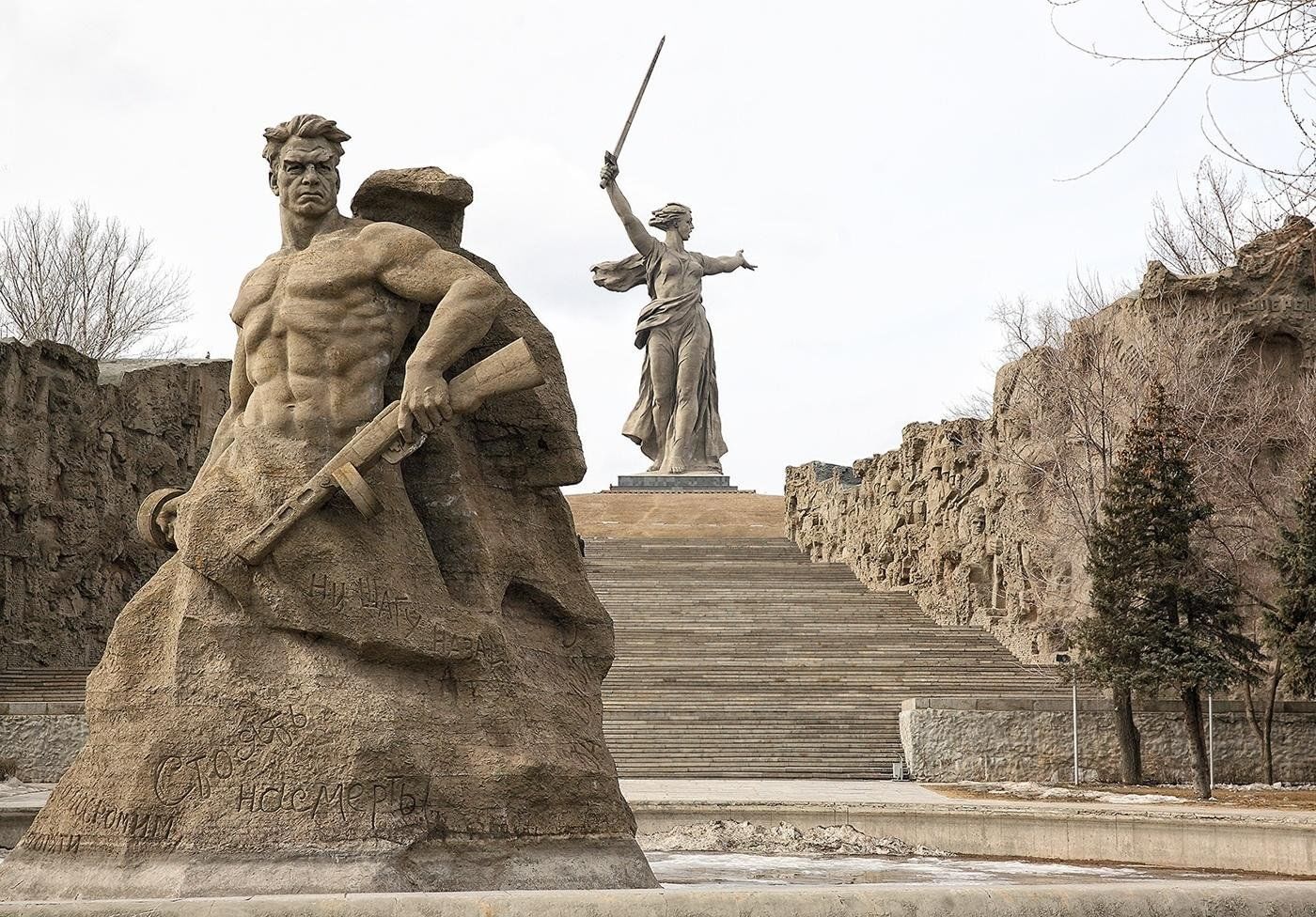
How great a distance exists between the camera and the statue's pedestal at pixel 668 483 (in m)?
35.0

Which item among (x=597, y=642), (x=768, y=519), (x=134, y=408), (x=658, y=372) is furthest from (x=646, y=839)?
(x=658, y=372)

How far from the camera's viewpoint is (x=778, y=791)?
45.3ft

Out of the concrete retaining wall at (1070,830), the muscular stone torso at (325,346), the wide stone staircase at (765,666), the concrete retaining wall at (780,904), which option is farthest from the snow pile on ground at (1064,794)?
the concrete retaining wall at (780,904)

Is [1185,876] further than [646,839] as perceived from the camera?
No

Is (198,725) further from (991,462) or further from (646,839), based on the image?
(991,462)

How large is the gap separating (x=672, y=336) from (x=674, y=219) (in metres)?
2.57

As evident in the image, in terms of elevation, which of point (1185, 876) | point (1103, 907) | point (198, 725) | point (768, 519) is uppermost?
point (768, 519)

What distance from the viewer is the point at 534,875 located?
590 centimetres

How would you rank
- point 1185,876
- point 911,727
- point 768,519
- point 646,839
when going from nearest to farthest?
1. point 1185,876
2. point 646,839
3. point 911,727
4. point 768,519

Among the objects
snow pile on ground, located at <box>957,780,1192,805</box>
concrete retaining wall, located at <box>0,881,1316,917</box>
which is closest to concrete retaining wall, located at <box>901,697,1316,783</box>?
snow pile on ground, located at <box>957,780,1192,805</box>

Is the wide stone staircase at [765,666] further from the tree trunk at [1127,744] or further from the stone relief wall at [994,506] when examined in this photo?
the tree trunk at [1127,744]

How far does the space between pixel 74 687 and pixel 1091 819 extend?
11.6 meters

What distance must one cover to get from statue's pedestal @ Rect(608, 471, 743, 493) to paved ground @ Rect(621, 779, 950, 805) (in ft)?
62.7

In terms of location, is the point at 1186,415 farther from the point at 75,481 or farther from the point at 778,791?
the point at 75,481
